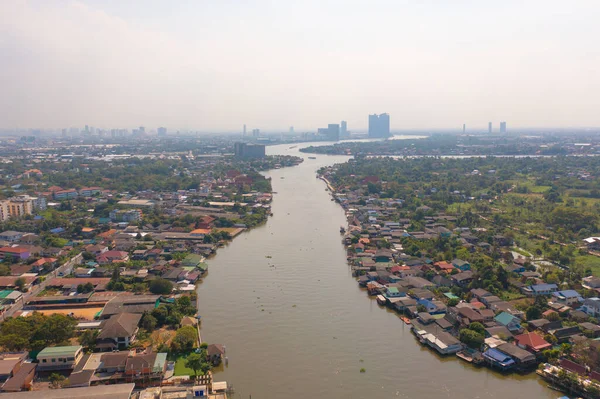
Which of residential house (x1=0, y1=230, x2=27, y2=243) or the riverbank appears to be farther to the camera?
residential house (x1=0, y1=230, x2=27, y2=243)

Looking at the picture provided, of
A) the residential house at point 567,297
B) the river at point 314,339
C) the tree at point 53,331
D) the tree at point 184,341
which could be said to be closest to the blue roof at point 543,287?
the residential house at point 567,297

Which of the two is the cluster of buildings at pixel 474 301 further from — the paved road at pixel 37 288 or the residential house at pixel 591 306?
the paved road at pixel 37 288

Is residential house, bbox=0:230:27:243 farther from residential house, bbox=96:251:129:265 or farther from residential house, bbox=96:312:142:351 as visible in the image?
residential house, bbox=96:312:142:351

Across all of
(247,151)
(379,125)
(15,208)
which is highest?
(379,125)

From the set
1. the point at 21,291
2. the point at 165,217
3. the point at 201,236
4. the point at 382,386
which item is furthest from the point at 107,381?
the point at 165,217

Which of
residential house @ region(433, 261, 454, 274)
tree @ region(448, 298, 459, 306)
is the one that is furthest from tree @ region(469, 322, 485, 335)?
residential house @ region(433, 261, 454, 274)

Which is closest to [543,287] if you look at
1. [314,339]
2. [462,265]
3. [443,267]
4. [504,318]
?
[462,265]

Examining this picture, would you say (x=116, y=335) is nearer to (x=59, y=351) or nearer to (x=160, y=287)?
(x=59, y=351)
